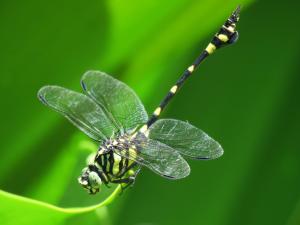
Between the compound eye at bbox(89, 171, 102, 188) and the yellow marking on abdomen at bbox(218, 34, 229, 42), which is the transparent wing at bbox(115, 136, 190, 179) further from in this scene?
the yellow marking on abdomen at bbox(218, 34, 229, 42)

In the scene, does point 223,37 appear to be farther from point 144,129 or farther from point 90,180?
point 90,180

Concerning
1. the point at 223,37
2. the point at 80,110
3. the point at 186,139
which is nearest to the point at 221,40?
the point at 223,37

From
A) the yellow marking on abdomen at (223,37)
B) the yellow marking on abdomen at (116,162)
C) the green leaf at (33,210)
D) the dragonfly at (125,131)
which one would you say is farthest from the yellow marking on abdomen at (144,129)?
the green leaf at (33,210)

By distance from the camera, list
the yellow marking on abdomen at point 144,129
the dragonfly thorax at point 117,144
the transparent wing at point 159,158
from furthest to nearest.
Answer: the yellow marking on abdomen at point 144,129 < the dragonfly thorax at point 117,144 < the transparent wing at point 159,158

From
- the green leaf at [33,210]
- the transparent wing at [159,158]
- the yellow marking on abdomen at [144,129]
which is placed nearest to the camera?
the green leaf at [33,210]

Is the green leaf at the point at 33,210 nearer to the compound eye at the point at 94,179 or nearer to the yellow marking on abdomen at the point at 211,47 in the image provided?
the compound eye at the point at 94,179

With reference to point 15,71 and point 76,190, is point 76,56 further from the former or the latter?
point 76,190
